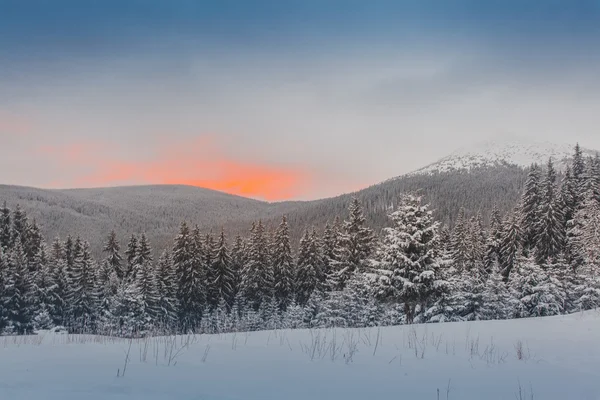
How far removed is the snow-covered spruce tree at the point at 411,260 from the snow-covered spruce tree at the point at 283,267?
26.5m

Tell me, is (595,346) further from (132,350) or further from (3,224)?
(3,224)

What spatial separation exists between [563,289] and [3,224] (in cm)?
6159

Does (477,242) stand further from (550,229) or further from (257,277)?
(257,277)

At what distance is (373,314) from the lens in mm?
32281

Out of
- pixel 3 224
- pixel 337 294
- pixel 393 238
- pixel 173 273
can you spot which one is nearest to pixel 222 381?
pixel 393 238

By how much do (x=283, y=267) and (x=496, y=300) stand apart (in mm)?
25830

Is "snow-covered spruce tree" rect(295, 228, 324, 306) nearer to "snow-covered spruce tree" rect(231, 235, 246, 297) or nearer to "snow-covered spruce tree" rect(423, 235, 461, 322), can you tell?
"snow-covered spruce tree" rect(231, 235, 246, 297)

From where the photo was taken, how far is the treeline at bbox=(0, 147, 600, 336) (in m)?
28.8

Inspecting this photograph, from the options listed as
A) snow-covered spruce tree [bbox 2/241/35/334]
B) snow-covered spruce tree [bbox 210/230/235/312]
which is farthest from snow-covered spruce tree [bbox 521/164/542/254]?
snow-covered spruce tree [bbox 2/241/35/334]

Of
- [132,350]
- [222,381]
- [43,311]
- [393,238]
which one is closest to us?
[222,381]

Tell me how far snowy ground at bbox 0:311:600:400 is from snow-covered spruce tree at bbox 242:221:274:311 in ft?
140

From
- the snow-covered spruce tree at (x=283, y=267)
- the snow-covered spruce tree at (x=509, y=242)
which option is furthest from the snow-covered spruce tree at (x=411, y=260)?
the snow-covered spruce tree at (x=283, y=267)

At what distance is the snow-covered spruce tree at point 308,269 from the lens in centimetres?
4912

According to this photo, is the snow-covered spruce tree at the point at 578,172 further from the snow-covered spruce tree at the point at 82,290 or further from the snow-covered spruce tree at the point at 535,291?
the snow-covered spruce tree at the point at 82,290
